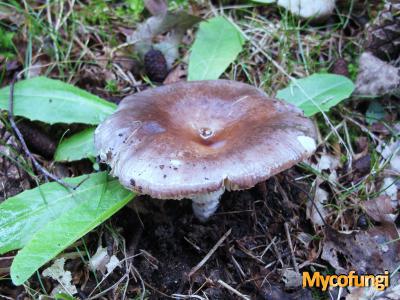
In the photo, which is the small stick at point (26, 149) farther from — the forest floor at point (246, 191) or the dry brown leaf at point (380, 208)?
the dry brown leaf at point (380, 208)

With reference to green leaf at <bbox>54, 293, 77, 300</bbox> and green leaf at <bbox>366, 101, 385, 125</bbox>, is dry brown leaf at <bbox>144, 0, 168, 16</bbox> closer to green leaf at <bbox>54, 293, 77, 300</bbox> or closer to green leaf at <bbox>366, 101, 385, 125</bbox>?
green leaf at <bbox>366, 101, 385, 125</bbox>

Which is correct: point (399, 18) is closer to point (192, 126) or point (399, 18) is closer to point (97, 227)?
point (192, 126)

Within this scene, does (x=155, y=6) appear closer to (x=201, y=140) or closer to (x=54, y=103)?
(x=54, y=103)

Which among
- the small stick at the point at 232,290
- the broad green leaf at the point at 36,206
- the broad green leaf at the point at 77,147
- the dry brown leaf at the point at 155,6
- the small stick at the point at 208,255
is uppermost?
the dry brown leaf at the point at 155,6

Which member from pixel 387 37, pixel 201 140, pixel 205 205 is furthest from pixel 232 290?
pixel 387 37

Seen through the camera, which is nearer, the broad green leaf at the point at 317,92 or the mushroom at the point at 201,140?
the mushroom at the point at 201,140

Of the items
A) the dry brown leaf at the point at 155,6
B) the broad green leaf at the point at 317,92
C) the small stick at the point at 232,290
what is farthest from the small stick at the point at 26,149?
the broad green leaf at the point at 317,92

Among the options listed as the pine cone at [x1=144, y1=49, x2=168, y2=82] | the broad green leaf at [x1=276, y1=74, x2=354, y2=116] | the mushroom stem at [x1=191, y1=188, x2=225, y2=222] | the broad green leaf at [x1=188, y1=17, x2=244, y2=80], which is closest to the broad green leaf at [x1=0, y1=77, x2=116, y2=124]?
the pine cone at [x1=144, y1=49, x2=168, y2=82]
